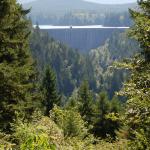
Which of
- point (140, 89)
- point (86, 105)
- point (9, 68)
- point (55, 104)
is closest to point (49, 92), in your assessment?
point (86, 105)

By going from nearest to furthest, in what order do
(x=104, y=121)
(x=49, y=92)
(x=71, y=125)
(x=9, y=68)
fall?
(x=9, y=68), (x=71, y=125), (x=49, y=92), (x=104, y=121)

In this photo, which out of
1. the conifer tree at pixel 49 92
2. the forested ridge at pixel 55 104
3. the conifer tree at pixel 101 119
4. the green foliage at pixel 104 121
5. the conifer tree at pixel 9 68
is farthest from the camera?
the conifer tree at pixel 101 119

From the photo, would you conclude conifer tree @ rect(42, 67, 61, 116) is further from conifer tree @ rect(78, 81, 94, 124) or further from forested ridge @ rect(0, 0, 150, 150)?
forested ridge @ rect(0, 0, 150, 150)

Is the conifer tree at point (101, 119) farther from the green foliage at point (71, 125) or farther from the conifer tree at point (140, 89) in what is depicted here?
the conifer tree at point (140, 89)

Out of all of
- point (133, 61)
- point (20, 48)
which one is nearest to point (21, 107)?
point (20, 48)

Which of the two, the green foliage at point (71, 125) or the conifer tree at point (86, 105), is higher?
the green foliage at point (71, 125)

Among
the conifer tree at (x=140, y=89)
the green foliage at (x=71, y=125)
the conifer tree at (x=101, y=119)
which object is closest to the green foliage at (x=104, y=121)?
the conifer tree at (x=101, y=119)

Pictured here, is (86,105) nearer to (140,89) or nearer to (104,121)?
(104,121)

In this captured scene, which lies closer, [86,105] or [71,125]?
[71,125]

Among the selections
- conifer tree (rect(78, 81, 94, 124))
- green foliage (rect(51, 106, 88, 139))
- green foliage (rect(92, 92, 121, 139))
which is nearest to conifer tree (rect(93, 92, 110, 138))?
green foliage (rect(92, 92, 121, 139))
